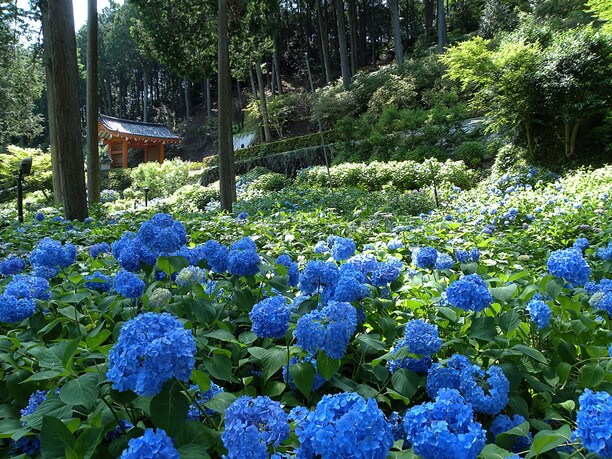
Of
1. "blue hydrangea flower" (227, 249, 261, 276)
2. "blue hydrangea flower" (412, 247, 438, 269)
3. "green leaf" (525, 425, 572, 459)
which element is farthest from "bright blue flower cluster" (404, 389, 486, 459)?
"blue hydrangea flower" (412, 247, 438, 269)

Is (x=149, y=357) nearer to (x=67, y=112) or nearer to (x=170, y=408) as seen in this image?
(x=170, y=408)

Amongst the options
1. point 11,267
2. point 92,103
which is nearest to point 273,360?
point 11,267

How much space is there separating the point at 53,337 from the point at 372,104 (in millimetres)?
19296

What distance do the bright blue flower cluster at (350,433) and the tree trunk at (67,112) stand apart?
6.52 meters

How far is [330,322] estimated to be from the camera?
126cm

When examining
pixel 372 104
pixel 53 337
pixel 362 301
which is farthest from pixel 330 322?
pixel 372 104

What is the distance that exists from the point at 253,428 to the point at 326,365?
0.43 m

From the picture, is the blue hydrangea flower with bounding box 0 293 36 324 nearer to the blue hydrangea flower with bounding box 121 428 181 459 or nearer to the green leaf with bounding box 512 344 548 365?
the blue hydrangea flower with bounding box 121 428 181 459

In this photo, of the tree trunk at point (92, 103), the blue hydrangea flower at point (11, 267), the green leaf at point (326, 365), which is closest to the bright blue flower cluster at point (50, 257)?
the blue hydrangea flower at point (11, 267)

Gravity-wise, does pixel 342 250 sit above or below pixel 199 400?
above

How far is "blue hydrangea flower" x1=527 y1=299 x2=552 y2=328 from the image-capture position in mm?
1605

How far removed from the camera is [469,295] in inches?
59.2

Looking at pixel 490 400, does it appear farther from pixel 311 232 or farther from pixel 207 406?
pixel 311 232

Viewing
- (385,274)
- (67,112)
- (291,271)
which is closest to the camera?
(385,274)
